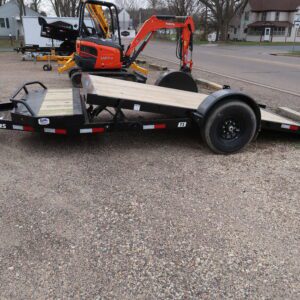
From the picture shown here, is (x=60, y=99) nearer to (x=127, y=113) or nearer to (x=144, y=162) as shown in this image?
(x=127, y=113)

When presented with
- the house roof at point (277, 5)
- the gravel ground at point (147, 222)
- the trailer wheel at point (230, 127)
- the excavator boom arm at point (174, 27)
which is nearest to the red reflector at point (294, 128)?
the gravel ground at point (147, 222)

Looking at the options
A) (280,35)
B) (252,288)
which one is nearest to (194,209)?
(252,288)

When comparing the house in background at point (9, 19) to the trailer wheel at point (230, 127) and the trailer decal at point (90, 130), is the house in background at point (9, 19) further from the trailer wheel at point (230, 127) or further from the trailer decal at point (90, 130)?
the trailer wheel at point (230, 127)

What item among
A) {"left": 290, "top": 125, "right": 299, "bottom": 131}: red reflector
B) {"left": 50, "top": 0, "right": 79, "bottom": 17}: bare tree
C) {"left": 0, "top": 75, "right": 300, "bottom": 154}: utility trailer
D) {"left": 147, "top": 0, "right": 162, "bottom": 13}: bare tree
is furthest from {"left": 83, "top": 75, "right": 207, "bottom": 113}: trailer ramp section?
{"left": 147, "top": 0, "right": 162, "bottom": 13}: bare tree

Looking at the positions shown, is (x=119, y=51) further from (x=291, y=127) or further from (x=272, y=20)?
(x=272, y=20)

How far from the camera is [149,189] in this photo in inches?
162

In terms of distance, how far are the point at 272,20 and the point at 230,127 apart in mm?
70023

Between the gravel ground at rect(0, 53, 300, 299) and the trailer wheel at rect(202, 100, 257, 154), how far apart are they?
0.61 ft

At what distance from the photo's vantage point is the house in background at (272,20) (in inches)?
2576

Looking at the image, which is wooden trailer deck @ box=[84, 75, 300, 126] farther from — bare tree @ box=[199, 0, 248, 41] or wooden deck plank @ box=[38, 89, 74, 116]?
bare tree @ box=[199, 0, 248, 41]

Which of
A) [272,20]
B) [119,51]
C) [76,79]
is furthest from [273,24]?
[76,79]

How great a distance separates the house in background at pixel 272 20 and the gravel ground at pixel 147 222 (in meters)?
66.4

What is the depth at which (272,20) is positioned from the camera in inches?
2628

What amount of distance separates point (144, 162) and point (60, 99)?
6.87ft
